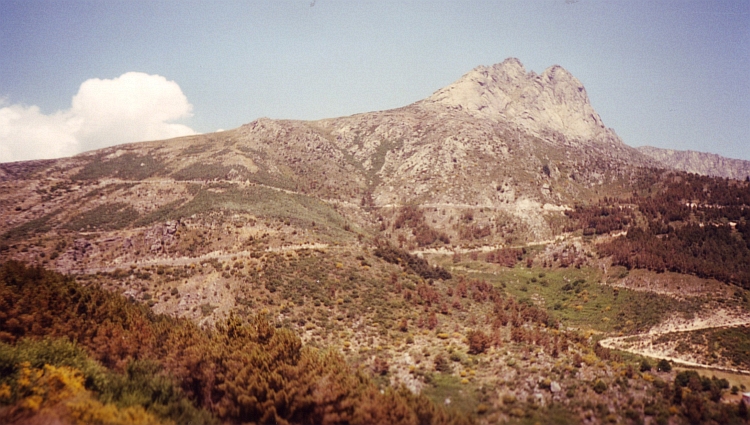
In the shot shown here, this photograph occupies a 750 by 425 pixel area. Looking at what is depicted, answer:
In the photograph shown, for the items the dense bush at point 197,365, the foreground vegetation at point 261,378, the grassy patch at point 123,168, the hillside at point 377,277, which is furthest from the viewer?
the grassy patch at point 123,168

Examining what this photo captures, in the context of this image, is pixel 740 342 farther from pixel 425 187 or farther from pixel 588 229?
pixel 425 187

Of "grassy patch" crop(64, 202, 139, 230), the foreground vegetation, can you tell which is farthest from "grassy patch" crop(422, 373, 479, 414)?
"grassy patch" crop(64, 202, 139, 230)

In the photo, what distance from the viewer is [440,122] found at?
139 m

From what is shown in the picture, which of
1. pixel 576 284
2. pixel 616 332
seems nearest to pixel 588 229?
pixel 576 284

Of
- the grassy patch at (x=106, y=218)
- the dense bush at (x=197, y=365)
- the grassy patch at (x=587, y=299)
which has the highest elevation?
the grassy patch at (x=106, y=218)

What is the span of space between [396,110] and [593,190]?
96485mm

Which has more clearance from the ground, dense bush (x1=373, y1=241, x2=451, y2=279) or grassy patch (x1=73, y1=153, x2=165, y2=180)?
grassy patch (x1=73, y1=153, x2=165, y2=180)

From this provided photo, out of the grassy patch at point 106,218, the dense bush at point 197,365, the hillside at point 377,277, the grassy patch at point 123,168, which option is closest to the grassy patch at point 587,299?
the hillside at point 377,277

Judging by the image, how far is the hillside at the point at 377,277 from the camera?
1748 cm

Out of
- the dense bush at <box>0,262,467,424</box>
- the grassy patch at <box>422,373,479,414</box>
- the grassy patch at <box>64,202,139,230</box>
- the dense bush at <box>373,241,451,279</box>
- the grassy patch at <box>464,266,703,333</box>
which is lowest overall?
the grassy patch at <box>464,266,703,333</box>

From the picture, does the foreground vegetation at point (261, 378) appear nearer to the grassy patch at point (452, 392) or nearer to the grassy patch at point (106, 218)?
the grassy patch at point (452, 392)

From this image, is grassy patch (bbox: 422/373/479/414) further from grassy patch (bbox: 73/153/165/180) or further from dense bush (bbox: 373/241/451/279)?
grassy patch (bbox: 73/153/165/180)

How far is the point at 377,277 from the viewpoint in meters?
47.0

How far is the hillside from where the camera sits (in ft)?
57.4
